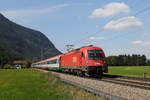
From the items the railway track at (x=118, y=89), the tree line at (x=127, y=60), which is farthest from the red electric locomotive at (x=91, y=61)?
the tree line at (x=127, y=60)

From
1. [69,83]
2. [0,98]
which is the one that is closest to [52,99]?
[0,98]

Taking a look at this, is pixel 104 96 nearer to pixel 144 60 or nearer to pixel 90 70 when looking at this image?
pixel 90 70

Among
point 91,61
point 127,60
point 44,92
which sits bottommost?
point 44,92

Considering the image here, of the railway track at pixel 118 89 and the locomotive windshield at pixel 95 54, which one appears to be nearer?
the railway track at pixel 118 89

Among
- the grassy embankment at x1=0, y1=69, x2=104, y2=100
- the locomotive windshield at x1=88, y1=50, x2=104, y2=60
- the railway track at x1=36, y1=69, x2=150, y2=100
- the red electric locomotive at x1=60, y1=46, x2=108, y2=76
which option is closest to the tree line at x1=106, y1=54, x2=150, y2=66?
the red electric locomotive at x1=60, y1=46, x2=108, y2=76


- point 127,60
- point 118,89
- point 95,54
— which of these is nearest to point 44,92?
point 118,89

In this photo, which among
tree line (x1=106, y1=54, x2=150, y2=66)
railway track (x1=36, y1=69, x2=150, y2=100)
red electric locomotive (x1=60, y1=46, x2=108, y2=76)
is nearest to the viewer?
railway track (x1=36, y1=69, x2=150, y2=100)

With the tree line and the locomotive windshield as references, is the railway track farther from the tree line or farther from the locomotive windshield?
the tree line

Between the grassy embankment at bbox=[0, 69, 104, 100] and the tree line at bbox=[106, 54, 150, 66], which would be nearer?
the grassy embankment at bbox=[0, 69, 104, 100]

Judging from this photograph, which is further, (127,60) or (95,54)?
(127,60)

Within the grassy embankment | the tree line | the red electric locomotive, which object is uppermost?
the tree line

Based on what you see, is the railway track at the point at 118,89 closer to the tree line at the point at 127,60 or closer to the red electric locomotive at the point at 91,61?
the red electric locomotive at the point at 91,61

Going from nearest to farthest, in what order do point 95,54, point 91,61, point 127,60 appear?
point 91,61
point 95,54
point 127,60

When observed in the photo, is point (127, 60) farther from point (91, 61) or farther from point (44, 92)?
point (44, 92)
